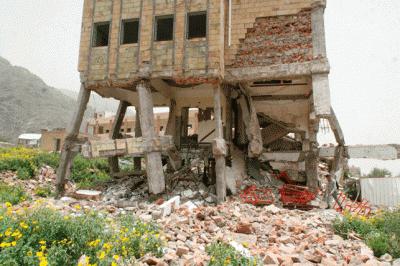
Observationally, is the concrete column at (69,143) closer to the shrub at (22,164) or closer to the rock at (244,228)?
the shrub at (22,164)

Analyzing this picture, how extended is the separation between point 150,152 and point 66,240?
596 cm

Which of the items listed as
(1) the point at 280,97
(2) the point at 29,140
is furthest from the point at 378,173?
(2) the point at 29,140

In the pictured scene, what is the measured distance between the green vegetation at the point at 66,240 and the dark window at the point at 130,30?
8.66 meters

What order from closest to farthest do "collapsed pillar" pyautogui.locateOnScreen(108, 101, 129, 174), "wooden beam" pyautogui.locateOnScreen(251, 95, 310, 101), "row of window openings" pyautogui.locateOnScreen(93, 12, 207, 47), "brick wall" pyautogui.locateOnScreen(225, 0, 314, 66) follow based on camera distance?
"brick wall" pyautogui.locateOnScreen(225, 0, 314, 66)
"row of window openings" pyautogui.locateOnScreen(93, 12, 207, 47)
"wooden beam" pyautogui.locateOnScreen(251, 95, 310, 101)
"collapsed pillar" pyautogui.locateOnScreen(108, 101, 129, 174)

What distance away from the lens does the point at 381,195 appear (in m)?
17.0

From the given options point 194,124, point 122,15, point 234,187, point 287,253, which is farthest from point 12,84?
point 287,253

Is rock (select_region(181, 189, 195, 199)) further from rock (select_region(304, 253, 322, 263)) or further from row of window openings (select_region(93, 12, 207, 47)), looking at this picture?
row of window openings (select_region(93, 12, 207, 47))

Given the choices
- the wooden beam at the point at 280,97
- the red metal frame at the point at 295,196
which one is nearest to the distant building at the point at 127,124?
the wooden beam at the point at 280,97

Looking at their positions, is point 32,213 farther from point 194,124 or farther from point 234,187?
point 194,124

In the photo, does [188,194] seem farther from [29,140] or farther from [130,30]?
[29,140]

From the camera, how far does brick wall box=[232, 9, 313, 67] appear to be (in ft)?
33.0

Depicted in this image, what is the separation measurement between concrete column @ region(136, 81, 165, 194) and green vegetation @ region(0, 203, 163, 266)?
504 centimetres

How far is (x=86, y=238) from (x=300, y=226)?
5.13 metres

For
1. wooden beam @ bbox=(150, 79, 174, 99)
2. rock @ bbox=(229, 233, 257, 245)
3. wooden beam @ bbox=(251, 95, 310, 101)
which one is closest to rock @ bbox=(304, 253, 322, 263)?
rock @ bbox=(229, 233, 257, 245)
